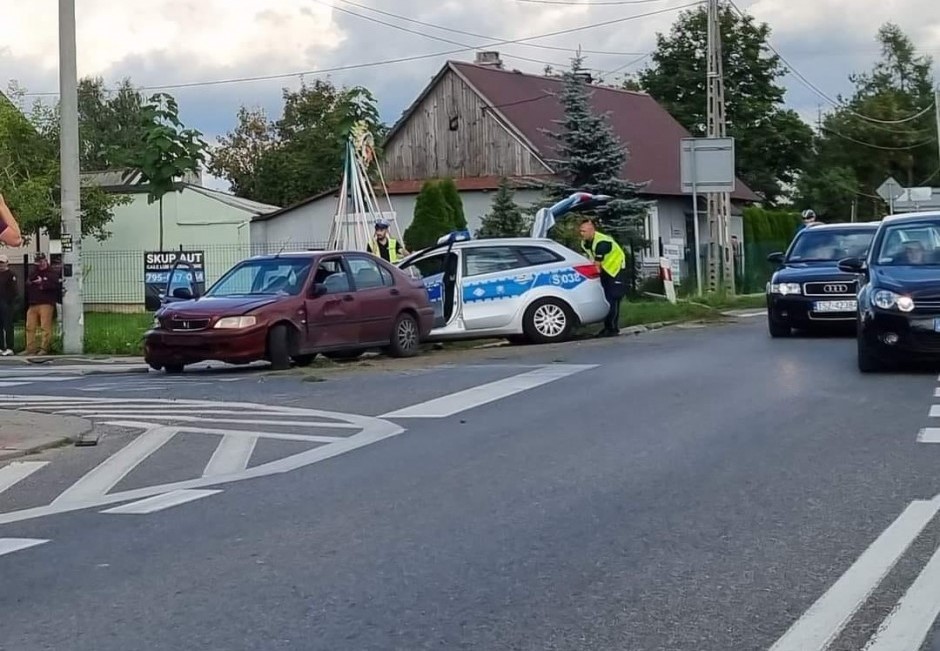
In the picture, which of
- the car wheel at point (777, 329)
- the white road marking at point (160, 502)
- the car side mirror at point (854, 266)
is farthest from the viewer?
the car wheel at point (777, 329)

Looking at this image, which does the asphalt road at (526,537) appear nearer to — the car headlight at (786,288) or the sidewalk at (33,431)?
the sidewalk at (33,431)

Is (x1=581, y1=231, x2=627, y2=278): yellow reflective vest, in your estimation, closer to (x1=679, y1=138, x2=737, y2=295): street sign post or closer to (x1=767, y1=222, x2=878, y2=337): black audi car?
(x1=767, y1=222, x2=878, y2=337): black audi car

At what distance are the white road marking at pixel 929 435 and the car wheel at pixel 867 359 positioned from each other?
12.1ft

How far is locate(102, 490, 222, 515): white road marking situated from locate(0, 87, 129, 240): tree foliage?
119 feet

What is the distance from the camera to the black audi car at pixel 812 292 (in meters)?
19.6

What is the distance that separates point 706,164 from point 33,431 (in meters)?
20.3

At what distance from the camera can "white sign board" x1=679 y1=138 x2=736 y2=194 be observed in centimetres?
3020

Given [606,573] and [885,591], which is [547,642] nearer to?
[606,573]

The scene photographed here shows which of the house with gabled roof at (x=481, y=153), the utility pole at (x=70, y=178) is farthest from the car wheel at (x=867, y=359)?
the house with gabled roof at (x=481, y=153)

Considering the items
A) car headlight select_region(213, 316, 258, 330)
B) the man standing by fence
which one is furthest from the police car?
the man standing by fence

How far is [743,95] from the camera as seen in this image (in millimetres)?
72250

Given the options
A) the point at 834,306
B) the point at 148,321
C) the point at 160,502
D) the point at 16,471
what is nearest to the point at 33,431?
the point at 16,471

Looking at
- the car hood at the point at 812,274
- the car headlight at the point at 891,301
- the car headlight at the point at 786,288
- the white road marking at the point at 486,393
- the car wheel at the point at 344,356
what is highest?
the car hood at the point at 812,274

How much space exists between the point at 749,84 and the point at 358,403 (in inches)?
2414
